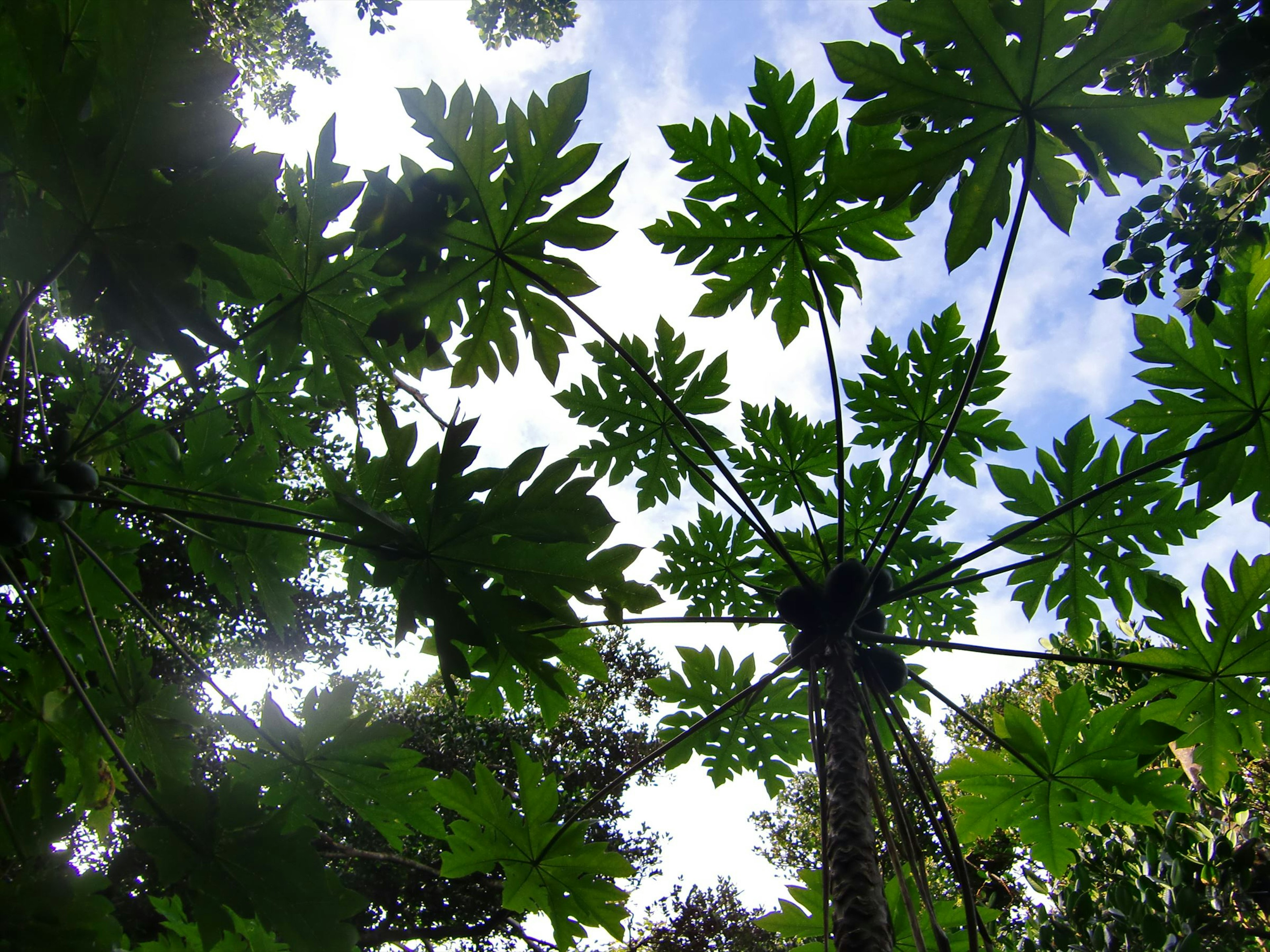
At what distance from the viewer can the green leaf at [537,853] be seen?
2.25 m

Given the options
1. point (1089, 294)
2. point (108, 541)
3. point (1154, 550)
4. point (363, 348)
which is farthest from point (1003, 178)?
point (108, 541)

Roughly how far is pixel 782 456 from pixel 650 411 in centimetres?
68

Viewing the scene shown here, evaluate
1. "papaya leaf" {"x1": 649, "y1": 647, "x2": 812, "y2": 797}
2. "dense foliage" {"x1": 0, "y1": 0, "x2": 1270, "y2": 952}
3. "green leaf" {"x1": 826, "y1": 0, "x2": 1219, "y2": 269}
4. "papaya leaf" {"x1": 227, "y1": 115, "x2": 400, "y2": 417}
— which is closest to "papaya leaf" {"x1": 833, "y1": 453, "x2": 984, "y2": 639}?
"dense foliage" {"x1": 0, "y1": 0, "x2": 1270, "y2": 952}

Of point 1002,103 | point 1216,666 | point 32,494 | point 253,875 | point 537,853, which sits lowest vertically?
point 253,875

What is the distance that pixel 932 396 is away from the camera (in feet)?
9.30

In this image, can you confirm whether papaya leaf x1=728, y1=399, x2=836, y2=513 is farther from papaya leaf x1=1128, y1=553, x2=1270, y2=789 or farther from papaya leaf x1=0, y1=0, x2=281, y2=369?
papaya leaf x1=0, y1=0, x2=281, y2=369

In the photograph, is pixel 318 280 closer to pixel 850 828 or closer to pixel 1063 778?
pixel 850 828

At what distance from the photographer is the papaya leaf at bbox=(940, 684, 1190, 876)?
212 cm

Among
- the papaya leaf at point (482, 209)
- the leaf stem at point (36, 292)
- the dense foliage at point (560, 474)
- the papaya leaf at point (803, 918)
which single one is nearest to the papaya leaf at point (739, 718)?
the dense foliage at point (560, 474)

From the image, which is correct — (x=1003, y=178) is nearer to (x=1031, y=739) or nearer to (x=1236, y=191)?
(x=1236, y=191)

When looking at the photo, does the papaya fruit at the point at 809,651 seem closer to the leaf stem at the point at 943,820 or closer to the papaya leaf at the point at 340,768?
the leaf stem at the point at 943,820

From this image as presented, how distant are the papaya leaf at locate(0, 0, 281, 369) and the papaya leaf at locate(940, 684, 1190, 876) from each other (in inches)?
98.3

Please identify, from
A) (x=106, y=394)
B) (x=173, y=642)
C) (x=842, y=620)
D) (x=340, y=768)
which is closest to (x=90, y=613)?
(x=173, y=642)

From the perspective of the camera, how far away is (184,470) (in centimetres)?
246
